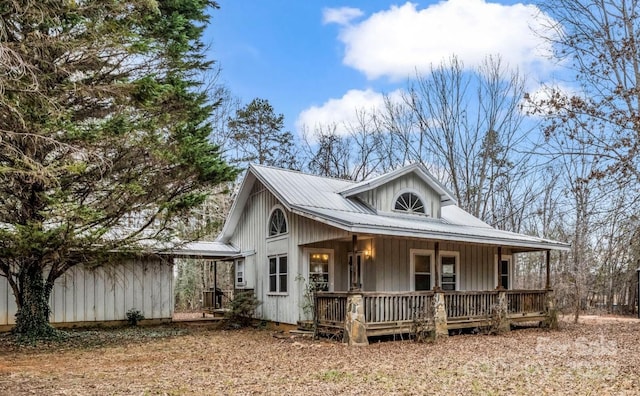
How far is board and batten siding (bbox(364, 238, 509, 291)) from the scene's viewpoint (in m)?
13.7

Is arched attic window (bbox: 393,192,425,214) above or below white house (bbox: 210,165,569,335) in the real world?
above

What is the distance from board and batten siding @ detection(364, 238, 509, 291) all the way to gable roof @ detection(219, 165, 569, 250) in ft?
2.15

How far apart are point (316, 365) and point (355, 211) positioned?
19.1ft

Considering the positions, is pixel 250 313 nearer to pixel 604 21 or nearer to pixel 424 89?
pixel 604 21

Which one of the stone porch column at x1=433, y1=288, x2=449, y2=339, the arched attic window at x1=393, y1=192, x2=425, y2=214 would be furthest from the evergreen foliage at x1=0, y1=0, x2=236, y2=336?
the stone porch column at x1=433, y1=288, x2=449, y2=339

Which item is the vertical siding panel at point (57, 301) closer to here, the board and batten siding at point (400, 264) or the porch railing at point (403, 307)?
the porch railing at point (403, 307)

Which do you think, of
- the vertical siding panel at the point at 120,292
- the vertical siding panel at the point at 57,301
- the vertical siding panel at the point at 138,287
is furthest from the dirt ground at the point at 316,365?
the vertical siding panel at the point at 138,287

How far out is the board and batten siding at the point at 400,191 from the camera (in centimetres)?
1498

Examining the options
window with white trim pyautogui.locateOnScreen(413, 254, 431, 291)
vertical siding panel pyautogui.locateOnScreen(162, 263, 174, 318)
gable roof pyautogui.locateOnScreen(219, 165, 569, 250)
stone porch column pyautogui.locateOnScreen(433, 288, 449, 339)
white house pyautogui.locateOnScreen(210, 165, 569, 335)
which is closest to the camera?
gable roof pyautogui.locateOnScreen(219, 165, 569, 250)

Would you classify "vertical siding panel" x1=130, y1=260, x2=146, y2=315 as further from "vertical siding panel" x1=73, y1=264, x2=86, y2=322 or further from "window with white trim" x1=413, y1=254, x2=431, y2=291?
"window with white trim" x1=413, y1=254, x2=431, y2=291

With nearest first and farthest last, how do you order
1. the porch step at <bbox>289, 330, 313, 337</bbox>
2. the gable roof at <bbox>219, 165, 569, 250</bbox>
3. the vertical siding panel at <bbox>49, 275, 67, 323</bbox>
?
the gable roof at <bbox>219, 165, 569, 250</bbox> < the porch step at <bbox>289, 330, 313, 337</bbox> < the vertical siding panel at <bbox>49, 275, 67, 323</bbox>

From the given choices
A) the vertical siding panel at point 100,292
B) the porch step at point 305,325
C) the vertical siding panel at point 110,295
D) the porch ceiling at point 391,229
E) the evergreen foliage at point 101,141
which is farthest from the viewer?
the vertical siding panel at point 110,295

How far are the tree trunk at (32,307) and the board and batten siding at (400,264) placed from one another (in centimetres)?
807

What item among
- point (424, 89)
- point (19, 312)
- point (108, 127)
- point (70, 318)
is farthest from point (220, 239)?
point (424, 89)
